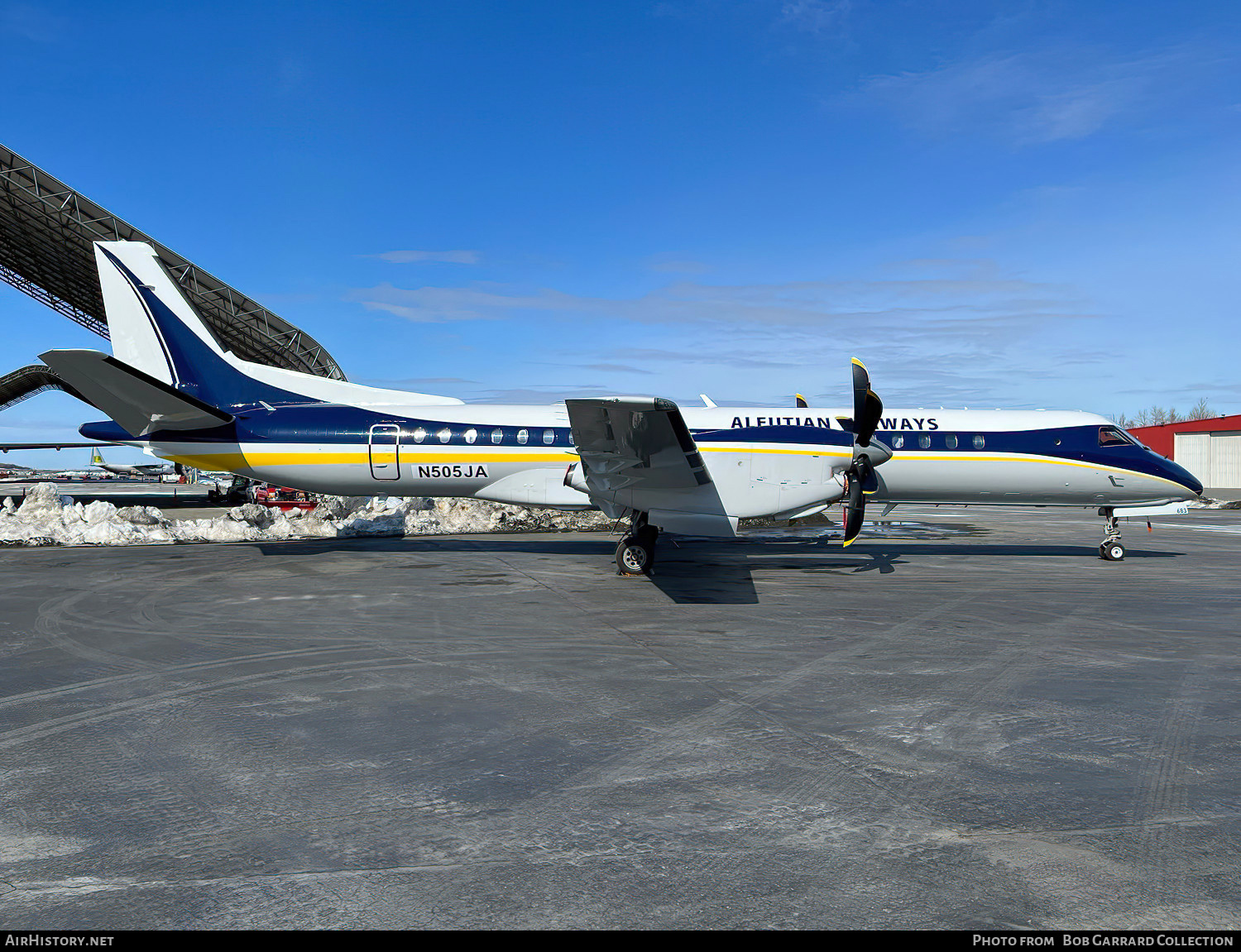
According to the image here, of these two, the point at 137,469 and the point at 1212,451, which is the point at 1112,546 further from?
the point at 137,469

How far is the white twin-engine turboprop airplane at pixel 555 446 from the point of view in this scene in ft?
46.2

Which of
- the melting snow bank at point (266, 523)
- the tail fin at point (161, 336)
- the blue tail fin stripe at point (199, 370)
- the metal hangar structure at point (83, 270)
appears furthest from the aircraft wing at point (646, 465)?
the metal hangar structure at point (83, 270)

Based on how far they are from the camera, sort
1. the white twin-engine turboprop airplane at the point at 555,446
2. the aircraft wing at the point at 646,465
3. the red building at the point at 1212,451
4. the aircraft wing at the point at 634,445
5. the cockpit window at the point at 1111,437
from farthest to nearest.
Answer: the red building at the point at 1212,451 → the cockpit window at the point at 1111,437 → the white twin-engine turboprop airplane at the point at 555,446 → the aircraft wing at the point at 646,465 → the aircraft wing at the point at 634,445

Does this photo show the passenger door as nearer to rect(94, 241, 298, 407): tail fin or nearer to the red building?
rect(94, 241, 298, 407): tail fin

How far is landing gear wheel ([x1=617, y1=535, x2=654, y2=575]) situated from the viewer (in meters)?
14.3

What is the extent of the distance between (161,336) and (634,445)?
40.8 ft

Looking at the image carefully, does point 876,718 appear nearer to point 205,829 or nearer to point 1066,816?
point 1066,816

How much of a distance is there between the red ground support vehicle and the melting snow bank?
14.3 ft

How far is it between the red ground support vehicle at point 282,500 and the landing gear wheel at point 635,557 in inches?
824

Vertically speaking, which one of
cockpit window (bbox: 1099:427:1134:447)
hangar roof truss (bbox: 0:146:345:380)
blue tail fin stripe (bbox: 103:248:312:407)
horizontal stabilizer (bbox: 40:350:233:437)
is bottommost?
cockpit window (bbox: 1099:427:1134:447)

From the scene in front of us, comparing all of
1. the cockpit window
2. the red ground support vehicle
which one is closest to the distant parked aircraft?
the red ground support vehicle

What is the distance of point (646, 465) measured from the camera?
13180 mm

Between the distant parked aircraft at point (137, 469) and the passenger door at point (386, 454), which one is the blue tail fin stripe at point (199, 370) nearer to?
the passenger door at point (386, 454)

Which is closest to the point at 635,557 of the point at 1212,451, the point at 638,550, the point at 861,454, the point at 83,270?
the point at 638,550
